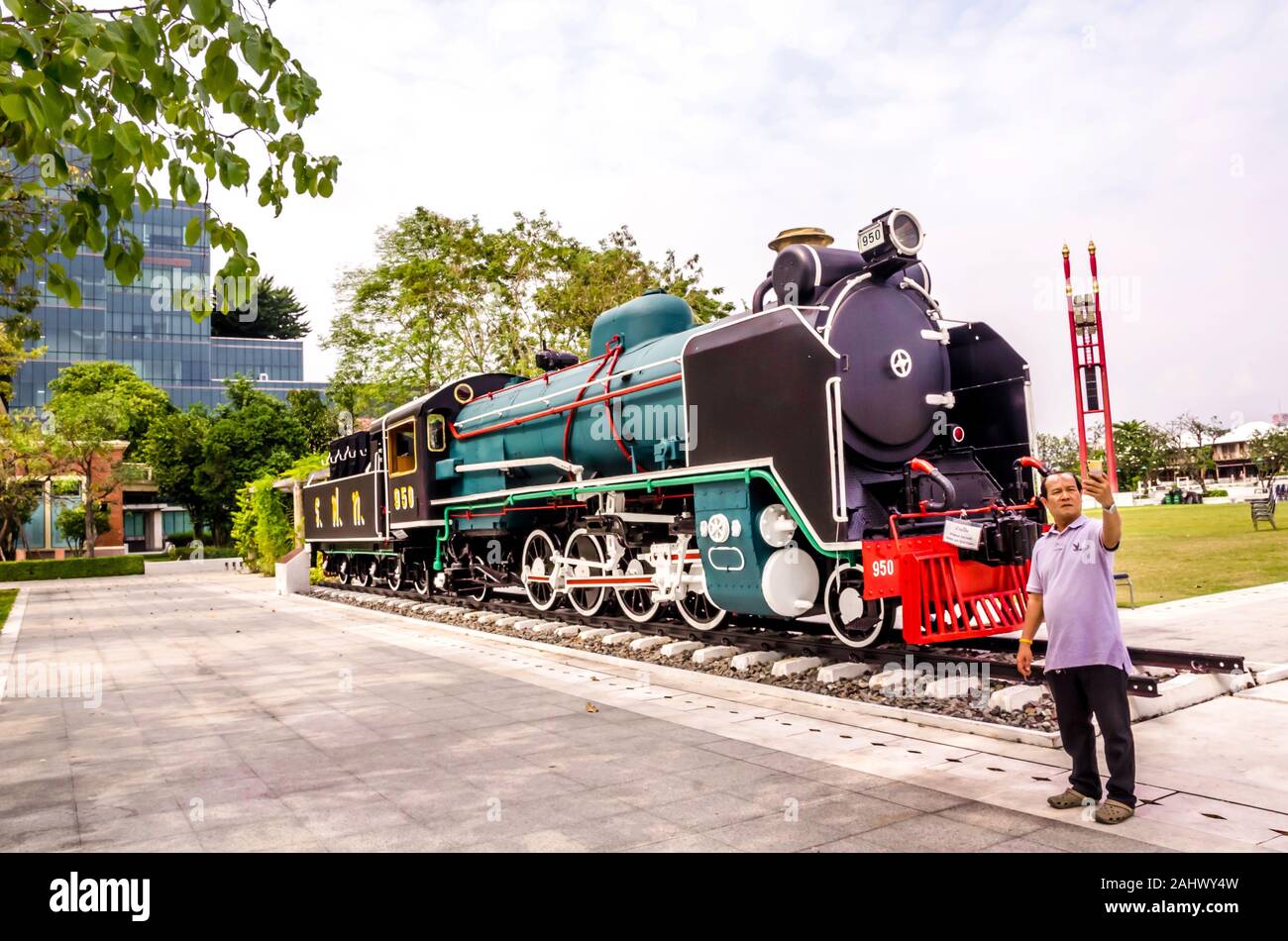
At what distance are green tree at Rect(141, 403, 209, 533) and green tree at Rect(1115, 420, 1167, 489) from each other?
6590 cm

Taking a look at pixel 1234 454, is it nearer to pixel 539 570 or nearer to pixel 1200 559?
pixel 1200 559

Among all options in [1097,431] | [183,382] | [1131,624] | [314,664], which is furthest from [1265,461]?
[183,382]

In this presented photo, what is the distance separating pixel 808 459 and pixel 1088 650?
3.05 meters

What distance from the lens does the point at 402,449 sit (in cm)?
1446

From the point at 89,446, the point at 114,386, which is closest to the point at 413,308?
the point at 89,446

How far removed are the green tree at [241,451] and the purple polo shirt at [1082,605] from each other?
152ft

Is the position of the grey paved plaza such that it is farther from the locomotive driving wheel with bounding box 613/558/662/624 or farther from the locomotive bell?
the locomotive bell

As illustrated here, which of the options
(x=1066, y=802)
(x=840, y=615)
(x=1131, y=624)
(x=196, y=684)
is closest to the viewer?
(x=1066, y=802)

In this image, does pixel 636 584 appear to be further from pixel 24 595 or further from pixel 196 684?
pixel 24 595

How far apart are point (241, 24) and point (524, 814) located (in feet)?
11.1

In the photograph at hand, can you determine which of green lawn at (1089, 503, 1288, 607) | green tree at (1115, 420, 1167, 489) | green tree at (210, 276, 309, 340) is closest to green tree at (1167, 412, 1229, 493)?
green tree at (1115, 420, 1167, 489)

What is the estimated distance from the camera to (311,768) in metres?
4.86

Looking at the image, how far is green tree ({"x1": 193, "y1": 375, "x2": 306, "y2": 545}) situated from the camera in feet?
153

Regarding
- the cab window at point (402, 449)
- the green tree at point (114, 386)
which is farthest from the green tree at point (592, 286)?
the green tree at point (114, 386)
